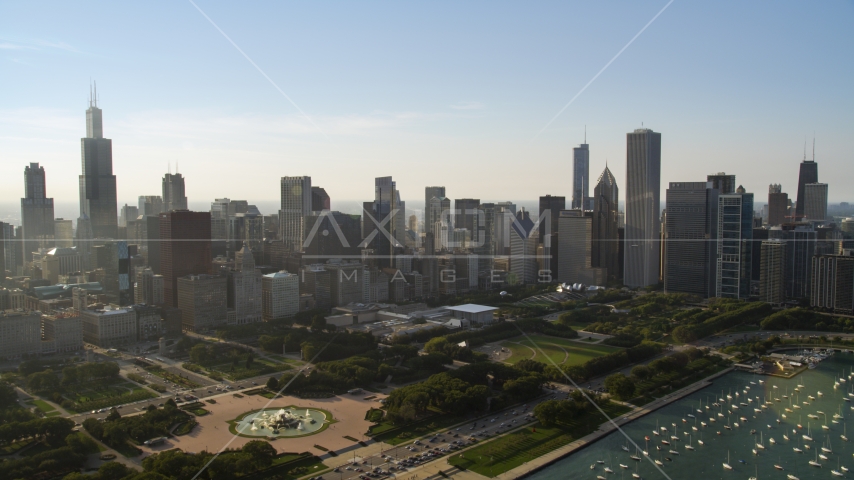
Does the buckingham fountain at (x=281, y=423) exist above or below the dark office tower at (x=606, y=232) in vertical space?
below

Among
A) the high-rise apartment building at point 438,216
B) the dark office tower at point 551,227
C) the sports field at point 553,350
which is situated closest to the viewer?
the sports field at point 553,350

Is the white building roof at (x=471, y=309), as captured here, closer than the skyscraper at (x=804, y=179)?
Yes

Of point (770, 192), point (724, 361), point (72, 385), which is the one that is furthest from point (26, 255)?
point (770, 192)

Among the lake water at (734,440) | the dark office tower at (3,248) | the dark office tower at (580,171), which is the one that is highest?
the dark office tower at (580,171)

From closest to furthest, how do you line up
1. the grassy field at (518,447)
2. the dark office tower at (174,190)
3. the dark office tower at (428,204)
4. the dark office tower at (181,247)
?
the grassy field at (518,447), the dark office tower at (181,247), the dark office tower at (428,204), the dark office tower at (174,190)

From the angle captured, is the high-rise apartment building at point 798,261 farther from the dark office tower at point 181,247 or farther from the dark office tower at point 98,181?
the dark office tower at point 98,181

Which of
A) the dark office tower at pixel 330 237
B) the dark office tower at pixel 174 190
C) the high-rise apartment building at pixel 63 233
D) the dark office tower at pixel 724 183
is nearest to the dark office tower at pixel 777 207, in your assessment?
the dark office tower at pixel 724 183

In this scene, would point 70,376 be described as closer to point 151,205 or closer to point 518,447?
point 518,447

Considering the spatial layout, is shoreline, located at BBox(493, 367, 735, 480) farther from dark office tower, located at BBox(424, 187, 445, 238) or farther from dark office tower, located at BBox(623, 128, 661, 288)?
dark office tower, located at BBox(424, 187, 445, 238)

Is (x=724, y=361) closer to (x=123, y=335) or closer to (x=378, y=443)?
(x=378, y=443)
